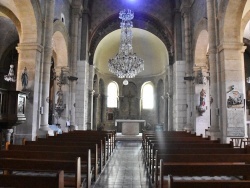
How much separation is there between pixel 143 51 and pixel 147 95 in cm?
437

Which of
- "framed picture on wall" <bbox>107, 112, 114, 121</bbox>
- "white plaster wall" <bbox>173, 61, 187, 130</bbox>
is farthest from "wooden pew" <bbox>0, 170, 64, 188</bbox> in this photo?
"framed picture on wall" <bbox>107, 112, 114, 121</bbox>

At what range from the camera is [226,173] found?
122 inches

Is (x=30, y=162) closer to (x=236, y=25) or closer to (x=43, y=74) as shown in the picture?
(x=43, y=74)

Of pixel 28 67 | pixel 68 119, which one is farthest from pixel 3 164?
pixel 68 119

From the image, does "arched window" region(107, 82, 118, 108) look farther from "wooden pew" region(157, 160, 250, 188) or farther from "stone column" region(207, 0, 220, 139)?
"wooden pew" region(157, 160, 250, 188)

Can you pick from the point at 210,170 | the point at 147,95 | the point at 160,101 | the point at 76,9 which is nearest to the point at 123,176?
the point at 210,170

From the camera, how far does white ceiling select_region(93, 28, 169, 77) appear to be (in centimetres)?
2044

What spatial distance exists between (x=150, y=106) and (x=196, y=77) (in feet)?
35.1

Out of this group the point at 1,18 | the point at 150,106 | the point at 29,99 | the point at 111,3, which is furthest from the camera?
the point at 150,106

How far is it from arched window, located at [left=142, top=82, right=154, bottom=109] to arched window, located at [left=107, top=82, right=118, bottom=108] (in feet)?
9.12

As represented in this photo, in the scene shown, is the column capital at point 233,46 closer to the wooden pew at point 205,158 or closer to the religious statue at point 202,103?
the religious statue at point 202,103

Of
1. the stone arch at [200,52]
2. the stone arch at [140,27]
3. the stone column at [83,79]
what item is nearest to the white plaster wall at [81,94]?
the stone column at [83,79]

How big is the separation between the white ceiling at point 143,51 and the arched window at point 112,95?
1655 millimetres

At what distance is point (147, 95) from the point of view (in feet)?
80.1
